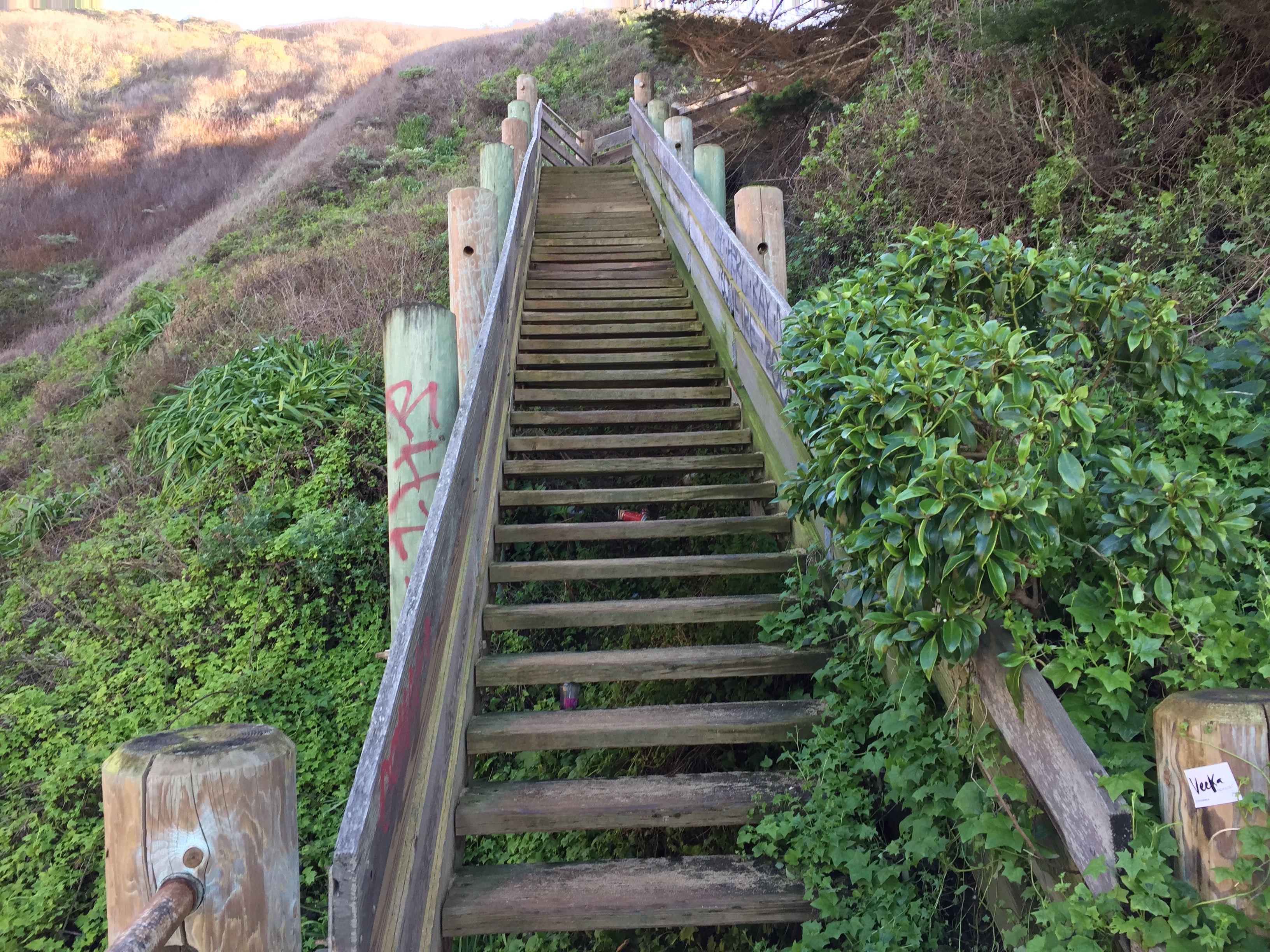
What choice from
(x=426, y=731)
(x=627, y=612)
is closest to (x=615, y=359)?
(x=627, y=612)

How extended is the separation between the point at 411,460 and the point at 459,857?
153 centimetres

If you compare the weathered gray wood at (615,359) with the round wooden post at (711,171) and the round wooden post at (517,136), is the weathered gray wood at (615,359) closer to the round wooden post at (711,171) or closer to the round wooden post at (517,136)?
the round wooden post at (711,171)

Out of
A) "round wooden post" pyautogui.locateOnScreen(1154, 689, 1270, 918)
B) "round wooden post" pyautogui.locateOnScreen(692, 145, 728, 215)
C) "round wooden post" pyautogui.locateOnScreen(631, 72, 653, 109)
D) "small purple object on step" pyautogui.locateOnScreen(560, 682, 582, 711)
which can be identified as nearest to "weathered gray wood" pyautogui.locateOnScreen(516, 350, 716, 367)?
"round wooden post" pyautogui.locateOnScreen(692, 145, 728, 215)

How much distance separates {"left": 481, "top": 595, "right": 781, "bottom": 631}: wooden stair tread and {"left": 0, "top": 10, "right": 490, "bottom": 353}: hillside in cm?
1104

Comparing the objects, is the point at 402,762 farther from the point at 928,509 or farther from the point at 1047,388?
the point at 1047,388

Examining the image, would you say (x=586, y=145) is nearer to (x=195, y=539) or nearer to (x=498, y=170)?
(x=498, y=170)

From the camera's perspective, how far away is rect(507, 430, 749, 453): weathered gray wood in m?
4.64

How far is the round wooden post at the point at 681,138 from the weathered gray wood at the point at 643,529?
5779 mm

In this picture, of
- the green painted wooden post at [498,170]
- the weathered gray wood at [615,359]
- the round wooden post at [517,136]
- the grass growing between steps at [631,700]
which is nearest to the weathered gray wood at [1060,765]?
the grass growing between steps at [631,700]

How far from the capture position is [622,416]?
4.91 meters

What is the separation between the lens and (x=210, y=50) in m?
24.0

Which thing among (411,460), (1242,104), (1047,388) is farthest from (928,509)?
(1242,104)

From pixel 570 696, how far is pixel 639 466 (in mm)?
1296

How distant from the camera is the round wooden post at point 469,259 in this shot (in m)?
4.72
